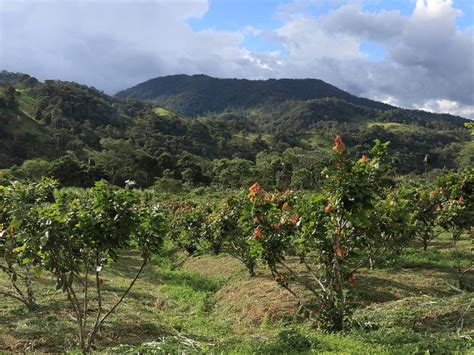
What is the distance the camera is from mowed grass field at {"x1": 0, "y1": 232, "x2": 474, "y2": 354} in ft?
24.1

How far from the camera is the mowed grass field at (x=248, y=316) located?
7.34m

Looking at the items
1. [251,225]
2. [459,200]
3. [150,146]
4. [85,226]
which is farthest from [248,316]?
[150,146]

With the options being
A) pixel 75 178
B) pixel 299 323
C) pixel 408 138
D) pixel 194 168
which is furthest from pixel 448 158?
pixel 299 323

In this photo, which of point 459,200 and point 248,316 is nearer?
point 248,316

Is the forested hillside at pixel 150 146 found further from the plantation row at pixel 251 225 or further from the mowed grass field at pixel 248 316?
the plantation row at pixel 251 225

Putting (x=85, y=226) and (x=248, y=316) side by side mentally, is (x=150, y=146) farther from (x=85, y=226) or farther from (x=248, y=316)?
(x=85, y=226)

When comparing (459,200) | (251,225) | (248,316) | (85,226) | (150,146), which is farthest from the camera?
(150,146)

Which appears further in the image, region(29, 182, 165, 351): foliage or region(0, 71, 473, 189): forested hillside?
region(0, 71, 473, 189): forested hillside

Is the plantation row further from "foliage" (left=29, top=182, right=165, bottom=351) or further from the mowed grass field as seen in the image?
the mowed grass field

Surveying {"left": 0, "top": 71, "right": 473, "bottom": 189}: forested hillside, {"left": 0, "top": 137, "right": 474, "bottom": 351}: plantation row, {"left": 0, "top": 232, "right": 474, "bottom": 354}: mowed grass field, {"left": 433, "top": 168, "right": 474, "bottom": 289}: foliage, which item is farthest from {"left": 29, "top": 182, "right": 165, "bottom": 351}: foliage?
{"left": 0, "top": 71, "right": 473, "bottom": 189}: forested hillside

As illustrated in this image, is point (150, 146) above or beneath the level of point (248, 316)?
above

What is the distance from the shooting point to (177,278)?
1836cm

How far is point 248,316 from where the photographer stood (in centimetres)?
1171

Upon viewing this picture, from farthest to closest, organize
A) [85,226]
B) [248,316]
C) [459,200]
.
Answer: [459,200]
[248,316]
[85,226]
